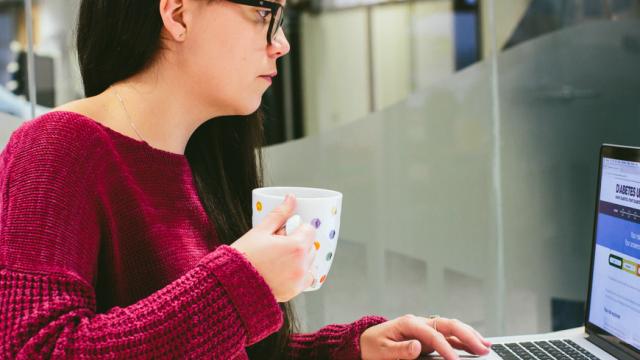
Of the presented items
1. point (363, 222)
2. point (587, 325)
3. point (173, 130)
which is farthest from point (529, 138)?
point (173, 130)

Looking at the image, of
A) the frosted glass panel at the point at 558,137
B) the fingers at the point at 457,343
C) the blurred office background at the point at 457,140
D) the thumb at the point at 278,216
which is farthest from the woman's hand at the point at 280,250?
the frosted glass panel at the point at 558,137

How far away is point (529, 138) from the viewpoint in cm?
282

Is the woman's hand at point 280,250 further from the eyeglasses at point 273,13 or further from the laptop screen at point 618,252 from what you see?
the laptop screen at point 618,252

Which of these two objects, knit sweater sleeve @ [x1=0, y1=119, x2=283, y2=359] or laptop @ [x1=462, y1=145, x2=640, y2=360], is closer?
knit sweater sleeve @ [x1=0, y1=119, x2=283, y2=359]

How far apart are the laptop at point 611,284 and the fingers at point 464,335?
0.03 m

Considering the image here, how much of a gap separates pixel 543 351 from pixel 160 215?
2.03 ft

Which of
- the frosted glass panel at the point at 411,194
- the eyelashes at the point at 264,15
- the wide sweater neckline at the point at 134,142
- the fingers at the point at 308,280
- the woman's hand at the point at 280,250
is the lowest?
the frosted glass panel at the point at 411,194

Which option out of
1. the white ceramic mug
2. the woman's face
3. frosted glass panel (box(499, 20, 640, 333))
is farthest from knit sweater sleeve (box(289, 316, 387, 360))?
frosted glass panel (box(499, 20, 640, 333))

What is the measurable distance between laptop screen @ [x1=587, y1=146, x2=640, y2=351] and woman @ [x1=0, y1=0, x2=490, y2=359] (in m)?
0.21

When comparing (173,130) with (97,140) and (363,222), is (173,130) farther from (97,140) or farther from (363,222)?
(363,222)

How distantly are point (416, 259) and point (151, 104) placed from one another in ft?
6.31

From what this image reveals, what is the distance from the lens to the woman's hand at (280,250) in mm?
769

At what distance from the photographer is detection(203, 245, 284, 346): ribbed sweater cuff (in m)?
0.76

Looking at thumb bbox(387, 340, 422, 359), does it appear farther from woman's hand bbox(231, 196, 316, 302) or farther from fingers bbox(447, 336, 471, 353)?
woman's hand bbox(231, 196, 316, 302)
